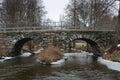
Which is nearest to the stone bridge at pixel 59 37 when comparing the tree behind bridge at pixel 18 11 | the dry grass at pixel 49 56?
the dry grass at pixel 49 56

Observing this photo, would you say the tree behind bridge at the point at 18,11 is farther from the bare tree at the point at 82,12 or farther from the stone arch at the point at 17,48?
the stone arch at the point at 17,48

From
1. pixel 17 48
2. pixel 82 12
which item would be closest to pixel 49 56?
pixel 17 48

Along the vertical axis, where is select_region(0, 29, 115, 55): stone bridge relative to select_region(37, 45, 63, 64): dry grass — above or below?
above

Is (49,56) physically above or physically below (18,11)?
below

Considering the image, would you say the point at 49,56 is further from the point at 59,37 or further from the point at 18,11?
the point at 18,11

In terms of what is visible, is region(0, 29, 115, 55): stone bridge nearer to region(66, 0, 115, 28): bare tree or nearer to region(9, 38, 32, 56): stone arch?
region(9, 38, 32, 56): stone arch

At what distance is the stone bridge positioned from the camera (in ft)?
136

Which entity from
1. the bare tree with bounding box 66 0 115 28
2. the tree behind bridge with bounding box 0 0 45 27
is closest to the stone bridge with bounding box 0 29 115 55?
the bare tree with bounding box 66 0 115 28

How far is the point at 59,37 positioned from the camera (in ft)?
136

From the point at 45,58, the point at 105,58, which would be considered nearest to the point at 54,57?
the point at 45,58

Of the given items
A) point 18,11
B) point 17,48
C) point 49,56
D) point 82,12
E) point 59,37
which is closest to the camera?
point 49,56

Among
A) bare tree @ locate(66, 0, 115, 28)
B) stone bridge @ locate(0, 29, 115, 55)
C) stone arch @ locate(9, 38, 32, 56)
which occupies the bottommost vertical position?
stone arch @ locate(9, 38, 32, 56)

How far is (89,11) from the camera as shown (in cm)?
6019

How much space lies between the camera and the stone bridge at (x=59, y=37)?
4147cm
